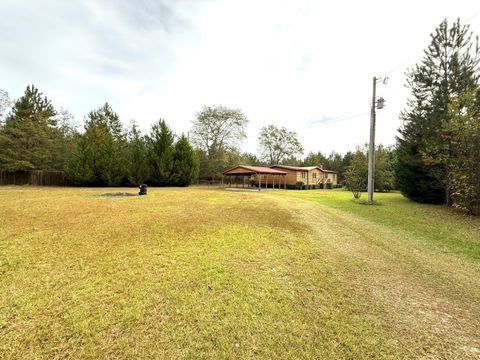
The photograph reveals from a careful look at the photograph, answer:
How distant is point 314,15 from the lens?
9.49 metres

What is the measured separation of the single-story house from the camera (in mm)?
26422

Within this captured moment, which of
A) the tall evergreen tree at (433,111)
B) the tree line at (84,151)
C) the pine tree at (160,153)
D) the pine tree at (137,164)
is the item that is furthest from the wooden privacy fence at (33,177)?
the tall evergreen tree at (433,111)

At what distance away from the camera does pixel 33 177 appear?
22016mm

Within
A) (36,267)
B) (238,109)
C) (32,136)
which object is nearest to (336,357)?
(36,267)

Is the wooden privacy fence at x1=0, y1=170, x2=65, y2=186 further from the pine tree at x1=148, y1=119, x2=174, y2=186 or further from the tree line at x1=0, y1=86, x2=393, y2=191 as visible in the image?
the pine tree at x1=148, y1=119, x2=174, y2=186

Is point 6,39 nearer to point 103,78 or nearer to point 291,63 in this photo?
point 103,78

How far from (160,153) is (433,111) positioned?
23309 mm

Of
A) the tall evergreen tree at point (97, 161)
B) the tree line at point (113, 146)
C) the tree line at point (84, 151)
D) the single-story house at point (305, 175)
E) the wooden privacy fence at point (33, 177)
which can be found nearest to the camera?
the tree line at point (84, 151)

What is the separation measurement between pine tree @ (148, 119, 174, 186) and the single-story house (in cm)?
1309

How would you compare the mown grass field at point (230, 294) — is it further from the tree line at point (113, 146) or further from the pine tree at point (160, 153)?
the pine tree at point (160, 153)

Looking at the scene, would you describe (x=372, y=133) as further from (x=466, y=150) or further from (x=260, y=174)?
(x=260, y=174)

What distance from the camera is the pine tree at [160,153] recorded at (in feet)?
80.1

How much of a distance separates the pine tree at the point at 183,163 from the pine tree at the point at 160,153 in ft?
2.19

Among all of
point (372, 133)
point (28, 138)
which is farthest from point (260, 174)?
point (28, 138)
